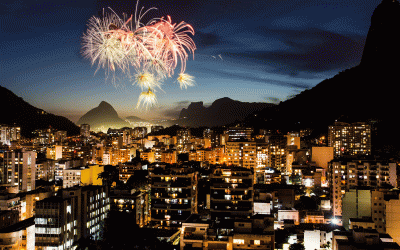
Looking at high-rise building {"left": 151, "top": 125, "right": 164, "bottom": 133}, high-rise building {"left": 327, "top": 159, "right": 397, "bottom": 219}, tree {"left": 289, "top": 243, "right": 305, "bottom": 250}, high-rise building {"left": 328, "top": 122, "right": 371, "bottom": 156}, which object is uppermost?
high-rise building {"left": 151, "top": 125, "right": 164, "bottom": 133}

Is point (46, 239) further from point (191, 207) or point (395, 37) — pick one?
point (395, 37)

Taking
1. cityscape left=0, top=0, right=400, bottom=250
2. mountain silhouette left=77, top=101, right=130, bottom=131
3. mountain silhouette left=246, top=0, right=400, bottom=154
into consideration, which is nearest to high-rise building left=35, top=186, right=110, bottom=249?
cityscape left=0, top=0, right=400, bottom=250

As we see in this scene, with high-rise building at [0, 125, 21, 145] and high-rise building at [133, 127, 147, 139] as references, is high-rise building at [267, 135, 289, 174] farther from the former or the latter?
high-rise building at [133, 127, 147, 139]

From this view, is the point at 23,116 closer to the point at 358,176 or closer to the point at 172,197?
the point at 172,197

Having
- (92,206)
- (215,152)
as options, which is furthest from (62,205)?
(215,152)

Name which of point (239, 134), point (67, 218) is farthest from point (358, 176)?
point (239, 134)

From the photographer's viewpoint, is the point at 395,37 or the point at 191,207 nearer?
the point at 191,207
